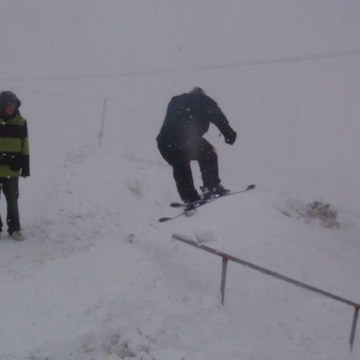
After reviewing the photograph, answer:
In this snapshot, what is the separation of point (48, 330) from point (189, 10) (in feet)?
329

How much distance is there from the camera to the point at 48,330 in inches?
179

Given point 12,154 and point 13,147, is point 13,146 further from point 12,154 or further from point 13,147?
point 12,154

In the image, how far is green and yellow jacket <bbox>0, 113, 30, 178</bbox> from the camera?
6820 millimetres

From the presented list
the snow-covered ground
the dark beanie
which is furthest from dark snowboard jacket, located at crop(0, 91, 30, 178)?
the snow-covered ground

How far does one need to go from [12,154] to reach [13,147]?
0.11m

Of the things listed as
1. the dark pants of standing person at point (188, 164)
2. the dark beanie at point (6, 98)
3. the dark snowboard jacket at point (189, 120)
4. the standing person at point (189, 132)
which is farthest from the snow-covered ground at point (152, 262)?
the dark beanie at point (6, 98)

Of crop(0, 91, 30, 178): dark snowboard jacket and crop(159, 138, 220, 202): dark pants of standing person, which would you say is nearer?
crop(0, 91, 30, 178): dark snowboard jacket

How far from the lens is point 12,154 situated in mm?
6887

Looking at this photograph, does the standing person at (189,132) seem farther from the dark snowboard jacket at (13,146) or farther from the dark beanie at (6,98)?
the dark beanie at (6,98)

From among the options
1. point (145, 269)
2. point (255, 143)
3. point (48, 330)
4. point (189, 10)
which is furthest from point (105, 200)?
point (189, 10)

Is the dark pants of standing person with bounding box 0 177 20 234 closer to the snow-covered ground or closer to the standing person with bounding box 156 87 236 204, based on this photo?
the snow-covered ground

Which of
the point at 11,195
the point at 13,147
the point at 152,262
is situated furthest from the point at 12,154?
the point at 152,262

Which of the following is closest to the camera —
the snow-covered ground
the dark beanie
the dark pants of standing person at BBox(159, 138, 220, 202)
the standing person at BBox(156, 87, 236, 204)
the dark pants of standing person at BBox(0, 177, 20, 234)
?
the snow-covered ground

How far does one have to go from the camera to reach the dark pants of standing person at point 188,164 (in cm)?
724
